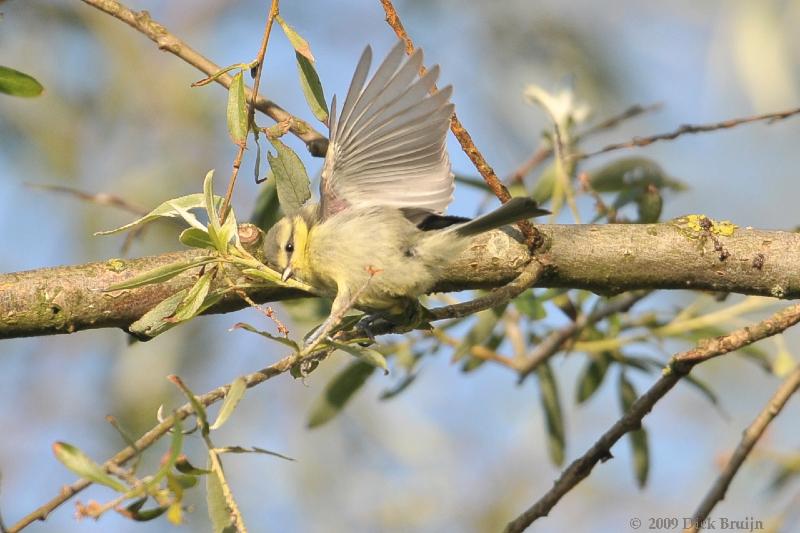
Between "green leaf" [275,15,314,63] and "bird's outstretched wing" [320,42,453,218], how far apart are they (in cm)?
8

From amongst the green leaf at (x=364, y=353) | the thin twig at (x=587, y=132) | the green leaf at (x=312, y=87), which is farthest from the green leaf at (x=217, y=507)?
the thin twig at (x=587, y=132)

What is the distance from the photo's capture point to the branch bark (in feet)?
4.52

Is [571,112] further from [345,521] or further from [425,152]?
[345,521]

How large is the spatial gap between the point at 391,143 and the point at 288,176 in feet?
0.54

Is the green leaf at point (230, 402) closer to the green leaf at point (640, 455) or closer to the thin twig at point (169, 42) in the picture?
the thin twig at point (169, 42)

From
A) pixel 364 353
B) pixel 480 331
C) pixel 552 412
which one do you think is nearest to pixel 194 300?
pixel 364 353

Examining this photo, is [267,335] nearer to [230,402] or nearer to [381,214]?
[230,402]

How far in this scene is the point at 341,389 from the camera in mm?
2104

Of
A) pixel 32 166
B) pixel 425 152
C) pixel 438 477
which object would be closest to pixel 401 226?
pixel 425 152

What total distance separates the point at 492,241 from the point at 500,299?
151 mm

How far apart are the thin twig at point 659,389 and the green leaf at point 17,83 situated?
35.3 inches

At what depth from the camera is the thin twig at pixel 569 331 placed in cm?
196

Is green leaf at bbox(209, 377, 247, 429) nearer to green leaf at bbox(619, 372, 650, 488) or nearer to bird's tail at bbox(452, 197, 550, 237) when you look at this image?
bird's tail at bbox(452, 197, 550, 237)

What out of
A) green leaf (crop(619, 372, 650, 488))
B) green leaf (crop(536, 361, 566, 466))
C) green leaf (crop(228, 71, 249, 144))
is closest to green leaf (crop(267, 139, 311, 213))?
green leaf (crop(228, 71, 249, 144))
